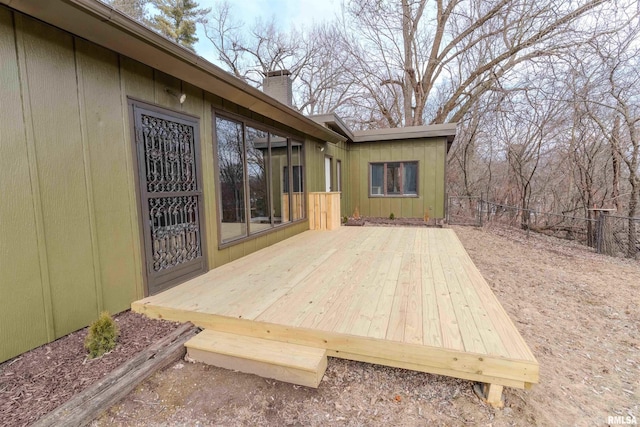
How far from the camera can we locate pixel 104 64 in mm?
2342

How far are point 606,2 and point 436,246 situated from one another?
291 inches

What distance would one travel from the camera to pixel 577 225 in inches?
332

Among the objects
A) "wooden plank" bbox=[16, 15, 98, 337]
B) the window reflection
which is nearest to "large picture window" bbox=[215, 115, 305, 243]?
the window reflection

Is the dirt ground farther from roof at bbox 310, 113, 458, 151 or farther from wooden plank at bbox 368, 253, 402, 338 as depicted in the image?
roof at bbox 310, 113, 458, 151

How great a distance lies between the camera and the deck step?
72.4 inches

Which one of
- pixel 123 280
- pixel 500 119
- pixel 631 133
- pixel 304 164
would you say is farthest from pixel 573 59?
pixel 123 280

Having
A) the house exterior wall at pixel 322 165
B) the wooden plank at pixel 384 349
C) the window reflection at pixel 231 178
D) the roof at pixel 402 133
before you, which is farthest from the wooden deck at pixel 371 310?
the roof at pixel 402 133

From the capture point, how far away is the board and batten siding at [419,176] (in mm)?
8750

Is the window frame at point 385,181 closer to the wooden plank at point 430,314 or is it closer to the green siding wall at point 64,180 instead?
the wooden plank at point 430,314

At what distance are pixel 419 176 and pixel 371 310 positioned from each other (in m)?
7.29

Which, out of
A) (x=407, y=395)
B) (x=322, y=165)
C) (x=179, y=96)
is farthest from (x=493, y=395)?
(x=322, y=165)

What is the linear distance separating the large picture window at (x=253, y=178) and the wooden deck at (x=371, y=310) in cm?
62

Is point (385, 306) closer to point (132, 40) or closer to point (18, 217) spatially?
point (18, 217)

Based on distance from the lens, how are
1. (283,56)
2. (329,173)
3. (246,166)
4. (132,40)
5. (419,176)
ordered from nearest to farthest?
(132,40) < (246,166) < (329,173) < (419,176) < (283,56)
